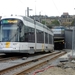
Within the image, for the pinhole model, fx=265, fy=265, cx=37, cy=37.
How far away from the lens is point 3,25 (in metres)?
24.2

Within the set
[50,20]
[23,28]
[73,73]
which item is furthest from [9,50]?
[50,20]

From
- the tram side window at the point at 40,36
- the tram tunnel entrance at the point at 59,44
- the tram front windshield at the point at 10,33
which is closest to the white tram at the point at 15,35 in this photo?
the tram front windshield at the point at 10,33

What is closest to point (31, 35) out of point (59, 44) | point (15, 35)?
point (15, 35)

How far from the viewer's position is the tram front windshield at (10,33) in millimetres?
23656

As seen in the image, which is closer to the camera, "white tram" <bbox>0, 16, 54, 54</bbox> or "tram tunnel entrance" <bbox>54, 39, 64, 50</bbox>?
"white tram" <bbox>0, 16, 54, 54</bbox>

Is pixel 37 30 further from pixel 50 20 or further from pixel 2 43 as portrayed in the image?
pixel 50 20

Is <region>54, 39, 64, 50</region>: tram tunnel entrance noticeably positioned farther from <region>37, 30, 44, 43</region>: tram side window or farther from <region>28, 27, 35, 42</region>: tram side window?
<region>28, 27, 35, 42</region>: tram side window

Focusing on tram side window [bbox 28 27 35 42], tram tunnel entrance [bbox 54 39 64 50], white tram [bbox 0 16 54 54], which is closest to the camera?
white tram [bbox 0 16 54 54]

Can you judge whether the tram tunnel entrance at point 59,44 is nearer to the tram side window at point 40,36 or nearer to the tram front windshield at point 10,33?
the tram side window at point 40,36

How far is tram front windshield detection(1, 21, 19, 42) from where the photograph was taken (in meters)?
23.7

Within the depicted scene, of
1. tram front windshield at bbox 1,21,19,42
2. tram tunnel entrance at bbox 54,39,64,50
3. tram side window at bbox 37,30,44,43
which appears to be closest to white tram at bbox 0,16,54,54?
tram front windshield at bbox 1,21,19,42

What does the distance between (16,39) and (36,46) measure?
5.03 metres

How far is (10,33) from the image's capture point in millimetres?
23672

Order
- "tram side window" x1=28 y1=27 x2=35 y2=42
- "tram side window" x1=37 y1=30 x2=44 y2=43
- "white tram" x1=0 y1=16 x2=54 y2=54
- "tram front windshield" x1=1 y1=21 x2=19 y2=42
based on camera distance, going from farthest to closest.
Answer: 1. "tram side window" x1=37 y1=30 x2=44 y2=43
2. "tram side window" x1=28 y1=27 x2=35 y2=42
3. "tram front windshield" x1=1 y1=21 x2=19 y2=42
4. "white tram" x1=0 y1=16 x2=54 y2=54
